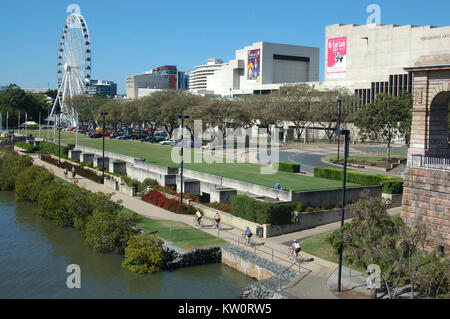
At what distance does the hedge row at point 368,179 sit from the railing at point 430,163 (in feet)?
32.0

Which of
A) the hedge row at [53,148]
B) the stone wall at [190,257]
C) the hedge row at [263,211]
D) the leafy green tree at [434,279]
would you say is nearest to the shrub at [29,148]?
the hedge row at [53,148]

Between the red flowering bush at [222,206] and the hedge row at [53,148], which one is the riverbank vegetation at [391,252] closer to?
the red flowering bush at [222,206]

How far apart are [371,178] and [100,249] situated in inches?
788

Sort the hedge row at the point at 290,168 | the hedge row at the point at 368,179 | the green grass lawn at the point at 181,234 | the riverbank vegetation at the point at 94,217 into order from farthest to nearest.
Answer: the hedge row at the point at 290,168 → the hedge row at the point at 368,179 → the green grass lawn at the point at 181,234 → the riverbank vegetation at the point at 94,217

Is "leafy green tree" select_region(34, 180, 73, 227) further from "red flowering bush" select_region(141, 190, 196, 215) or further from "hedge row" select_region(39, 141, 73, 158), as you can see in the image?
"hedge row" select_region(39, 141, 73, 158)

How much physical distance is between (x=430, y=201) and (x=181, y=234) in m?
12.7

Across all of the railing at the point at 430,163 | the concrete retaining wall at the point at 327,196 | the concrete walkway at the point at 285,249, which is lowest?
the concrete walkway at the point at 285,249

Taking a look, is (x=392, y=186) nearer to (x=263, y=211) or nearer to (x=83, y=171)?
(x=263, y=211)

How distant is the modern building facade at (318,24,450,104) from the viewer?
8138 centimetres

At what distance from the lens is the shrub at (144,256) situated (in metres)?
22.3

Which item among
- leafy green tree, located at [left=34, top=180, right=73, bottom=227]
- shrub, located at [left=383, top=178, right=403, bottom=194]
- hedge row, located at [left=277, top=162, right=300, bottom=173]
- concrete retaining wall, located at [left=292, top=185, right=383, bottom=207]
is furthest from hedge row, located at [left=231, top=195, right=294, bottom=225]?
hedge row, located at [left=277, top=162, right=300, bottom=173]

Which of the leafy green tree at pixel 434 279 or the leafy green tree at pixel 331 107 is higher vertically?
the leafy green tree at pixel 331 107
